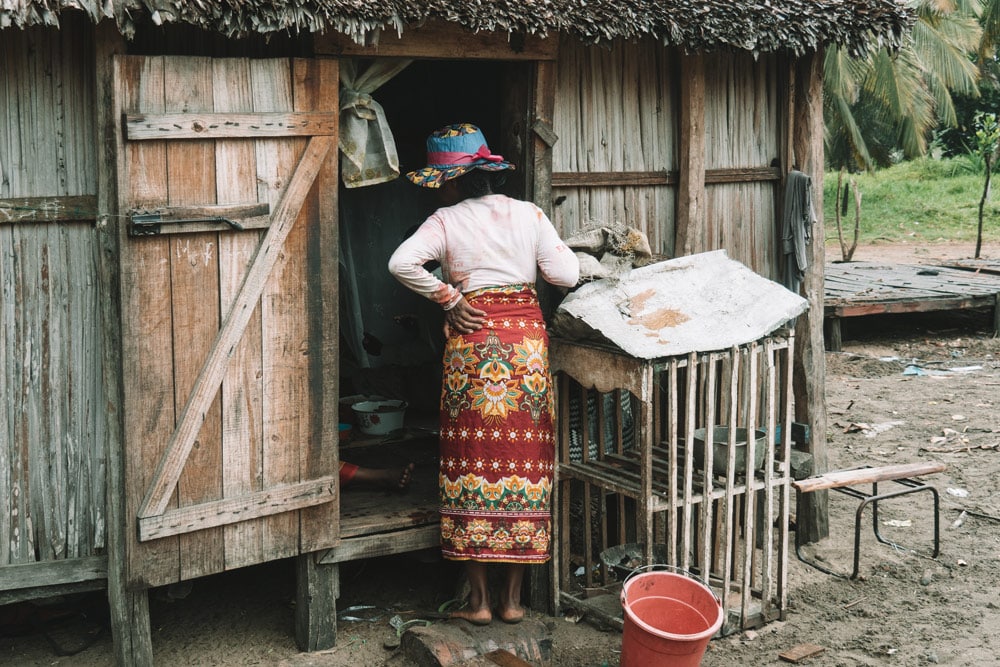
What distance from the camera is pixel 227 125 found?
4203 millimetres

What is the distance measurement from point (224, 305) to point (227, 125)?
2.39ft

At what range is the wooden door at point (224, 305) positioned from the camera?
4.11 metres

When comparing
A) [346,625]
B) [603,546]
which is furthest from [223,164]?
[603,546]

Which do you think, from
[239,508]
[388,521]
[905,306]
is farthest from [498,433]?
[905,306]

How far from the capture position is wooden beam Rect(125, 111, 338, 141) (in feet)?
13.2

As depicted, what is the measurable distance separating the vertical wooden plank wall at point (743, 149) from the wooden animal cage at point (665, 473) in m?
0.93

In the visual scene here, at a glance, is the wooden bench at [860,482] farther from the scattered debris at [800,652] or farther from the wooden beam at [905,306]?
the wooden beam at [905,306]

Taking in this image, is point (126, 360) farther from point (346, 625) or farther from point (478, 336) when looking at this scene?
point (346, 625)

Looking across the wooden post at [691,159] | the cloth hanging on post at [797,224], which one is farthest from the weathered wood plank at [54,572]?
the cloth hanging on post at [797,224]

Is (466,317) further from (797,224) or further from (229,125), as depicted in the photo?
(797,224)

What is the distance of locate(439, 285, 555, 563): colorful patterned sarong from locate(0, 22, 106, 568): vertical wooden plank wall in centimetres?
154

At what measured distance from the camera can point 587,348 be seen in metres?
4.96

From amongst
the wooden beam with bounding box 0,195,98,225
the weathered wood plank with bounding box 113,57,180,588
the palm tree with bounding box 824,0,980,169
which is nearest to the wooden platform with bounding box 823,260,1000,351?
the palm tree with bounding box 824,0,980,169

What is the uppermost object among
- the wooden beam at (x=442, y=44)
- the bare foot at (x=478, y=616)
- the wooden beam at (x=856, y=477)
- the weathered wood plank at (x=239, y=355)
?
the wooden beam at (x=442, y=44)
